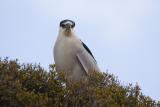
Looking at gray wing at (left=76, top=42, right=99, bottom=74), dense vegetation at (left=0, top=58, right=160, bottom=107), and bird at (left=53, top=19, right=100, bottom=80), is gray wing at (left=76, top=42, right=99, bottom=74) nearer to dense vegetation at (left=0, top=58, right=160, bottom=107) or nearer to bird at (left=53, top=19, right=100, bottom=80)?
bird at (left=53, top=19, right=100, bottom=80)

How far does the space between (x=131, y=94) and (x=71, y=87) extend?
143 centimetres

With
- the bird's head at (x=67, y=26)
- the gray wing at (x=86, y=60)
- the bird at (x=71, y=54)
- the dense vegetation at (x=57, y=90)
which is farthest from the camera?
the bird's head at (x=67, y=26)

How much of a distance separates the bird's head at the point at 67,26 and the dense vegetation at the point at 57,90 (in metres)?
3.33

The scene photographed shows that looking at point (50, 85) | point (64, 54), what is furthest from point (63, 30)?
point (50, 85)

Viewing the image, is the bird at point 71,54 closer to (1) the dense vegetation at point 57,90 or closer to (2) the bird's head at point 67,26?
(2) the bird's head at point 67,26

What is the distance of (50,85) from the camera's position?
39.7 feet

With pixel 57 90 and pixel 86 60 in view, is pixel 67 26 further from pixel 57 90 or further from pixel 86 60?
pixel 57 90

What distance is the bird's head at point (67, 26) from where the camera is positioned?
15688 mm

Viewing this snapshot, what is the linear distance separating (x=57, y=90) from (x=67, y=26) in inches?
157

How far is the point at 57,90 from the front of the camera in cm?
1205

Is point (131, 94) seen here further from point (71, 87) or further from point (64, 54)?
point (64, 54)

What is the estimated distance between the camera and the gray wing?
15516 millimetres

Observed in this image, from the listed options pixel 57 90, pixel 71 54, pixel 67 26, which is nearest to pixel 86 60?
pixel 71 54

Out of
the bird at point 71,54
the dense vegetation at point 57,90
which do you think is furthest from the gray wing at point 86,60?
the dense vegetation at point 57,90
